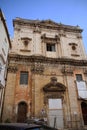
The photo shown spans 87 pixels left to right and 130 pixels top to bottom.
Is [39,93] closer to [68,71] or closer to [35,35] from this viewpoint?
→ [68,71]

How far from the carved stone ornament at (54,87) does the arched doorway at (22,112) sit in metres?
3.23

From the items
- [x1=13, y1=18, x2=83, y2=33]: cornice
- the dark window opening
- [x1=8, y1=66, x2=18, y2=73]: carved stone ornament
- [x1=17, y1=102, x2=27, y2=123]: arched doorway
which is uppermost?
[x1=13, y1=18, x2=83, y2=33]: cornice

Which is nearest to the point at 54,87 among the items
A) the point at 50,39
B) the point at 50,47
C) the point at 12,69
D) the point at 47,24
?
the point at 12,69

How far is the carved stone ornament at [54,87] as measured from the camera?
55.7 ft

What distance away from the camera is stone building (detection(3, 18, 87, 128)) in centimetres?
1574

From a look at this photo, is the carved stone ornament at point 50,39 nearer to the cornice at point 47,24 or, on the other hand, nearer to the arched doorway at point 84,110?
the cornice at point 47,24

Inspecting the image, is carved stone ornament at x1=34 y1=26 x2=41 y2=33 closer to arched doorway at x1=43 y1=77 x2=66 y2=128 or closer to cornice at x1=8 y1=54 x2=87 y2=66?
cornice at x1=8 y1=54 x2=87 y2=66

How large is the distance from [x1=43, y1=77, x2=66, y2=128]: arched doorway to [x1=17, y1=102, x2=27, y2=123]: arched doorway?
2.62 metres

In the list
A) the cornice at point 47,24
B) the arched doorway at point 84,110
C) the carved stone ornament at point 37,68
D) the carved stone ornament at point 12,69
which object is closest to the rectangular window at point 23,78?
the carved stone ornament at point 12,69

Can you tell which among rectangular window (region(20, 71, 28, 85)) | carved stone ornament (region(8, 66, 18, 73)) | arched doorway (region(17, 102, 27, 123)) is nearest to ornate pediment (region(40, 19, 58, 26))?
carved stone ornament (region(8, 66, 18, 73))

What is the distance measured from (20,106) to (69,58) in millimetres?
9669

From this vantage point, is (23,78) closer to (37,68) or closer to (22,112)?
(37,68)

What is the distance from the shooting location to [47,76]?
18.1m

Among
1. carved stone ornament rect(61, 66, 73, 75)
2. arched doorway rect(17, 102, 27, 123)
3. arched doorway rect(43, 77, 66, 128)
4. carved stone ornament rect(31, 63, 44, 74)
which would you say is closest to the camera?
arched doorway rect(17, 102, 27, 123)
